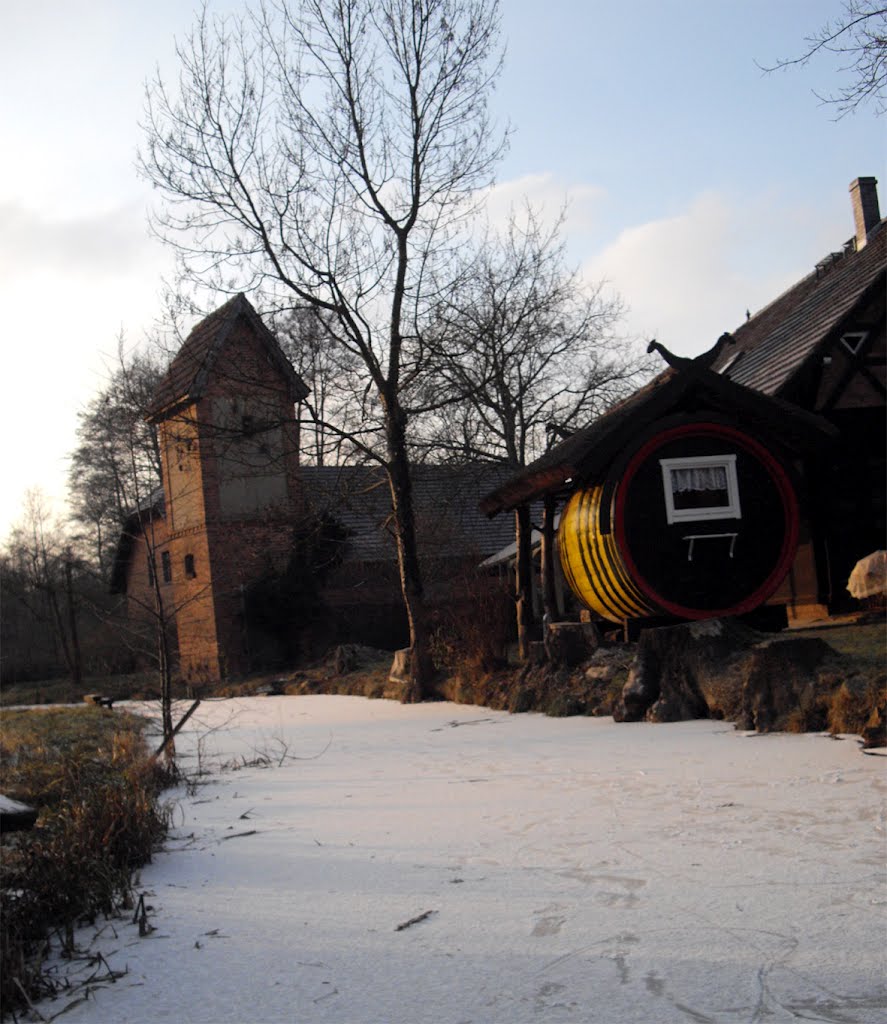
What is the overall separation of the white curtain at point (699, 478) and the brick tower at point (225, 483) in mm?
5868

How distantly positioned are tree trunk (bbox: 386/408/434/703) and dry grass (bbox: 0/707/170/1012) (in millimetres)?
6641

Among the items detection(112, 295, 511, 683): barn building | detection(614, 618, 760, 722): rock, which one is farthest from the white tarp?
detection(112, 295, 511, 683): barn building

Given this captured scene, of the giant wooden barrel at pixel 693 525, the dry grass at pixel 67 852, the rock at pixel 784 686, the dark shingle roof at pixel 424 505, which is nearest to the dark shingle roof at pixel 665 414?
the giant wooden barrel at pixel 693 525

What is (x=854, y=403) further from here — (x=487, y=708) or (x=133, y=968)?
(x=133, y=968)

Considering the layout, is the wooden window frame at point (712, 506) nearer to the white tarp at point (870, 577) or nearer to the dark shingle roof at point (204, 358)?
the white tarp at point (870, 577)

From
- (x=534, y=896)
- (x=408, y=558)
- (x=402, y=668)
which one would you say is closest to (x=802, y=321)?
(x=408, y=558)

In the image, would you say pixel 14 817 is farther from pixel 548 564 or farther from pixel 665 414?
pixel 548 564

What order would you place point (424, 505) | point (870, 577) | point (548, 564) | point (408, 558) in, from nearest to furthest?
point (548, 564) → point (870, 577) → point (408, 558) → point (424, 505)

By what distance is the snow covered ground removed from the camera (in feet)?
11.8

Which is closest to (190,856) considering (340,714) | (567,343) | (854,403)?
(340,714)

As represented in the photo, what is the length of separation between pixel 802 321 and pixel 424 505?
9754mm

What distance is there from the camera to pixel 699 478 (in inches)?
447

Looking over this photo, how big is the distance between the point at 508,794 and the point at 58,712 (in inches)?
518

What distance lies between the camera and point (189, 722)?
14.8 metres
